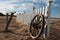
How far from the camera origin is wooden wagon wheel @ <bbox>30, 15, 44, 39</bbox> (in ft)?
24.6

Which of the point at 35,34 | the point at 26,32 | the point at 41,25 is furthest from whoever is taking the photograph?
the point at 26,32

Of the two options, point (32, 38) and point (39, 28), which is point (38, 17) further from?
point (32, 38)

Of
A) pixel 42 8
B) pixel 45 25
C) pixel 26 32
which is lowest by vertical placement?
pixel 26 32

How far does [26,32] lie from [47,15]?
2019mm

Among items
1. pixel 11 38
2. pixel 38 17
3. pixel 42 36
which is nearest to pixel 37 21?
pixel 38 17

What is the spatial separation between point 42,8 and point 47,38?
1683mm

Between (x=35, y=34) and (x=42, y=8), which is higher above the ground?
(x=42, y=8)

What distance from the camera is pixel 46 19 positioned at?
7836mm

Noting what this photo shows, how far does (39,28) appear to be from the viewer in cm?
793

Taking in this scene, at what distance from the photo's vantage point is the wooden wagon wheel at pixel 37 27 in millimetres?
7496

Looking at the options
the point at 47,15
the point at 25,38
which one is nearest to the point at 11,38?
the point at 25,38

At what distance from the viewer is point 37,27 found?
7988mm

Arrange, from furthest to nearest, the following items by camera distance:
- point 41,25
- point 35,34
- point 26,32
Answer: point 26,32 < point 35,34 < point 41,25

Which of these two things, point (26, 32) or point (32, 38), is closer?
point (32, 38)
